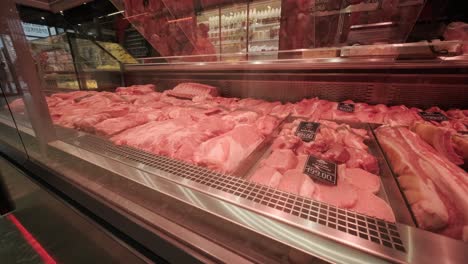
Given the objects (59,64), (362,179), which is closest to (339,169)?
(362,179)

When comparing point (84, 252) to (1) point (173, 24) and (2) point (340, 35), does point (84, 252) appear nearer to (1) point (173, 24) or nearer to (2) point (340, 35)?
(1) point (173, 24)

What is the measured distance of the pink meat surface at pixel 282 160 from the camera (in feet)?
3.98

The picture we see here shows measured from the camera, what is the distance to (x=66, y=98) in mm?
3240

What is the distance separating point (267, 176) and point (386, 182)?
68cm

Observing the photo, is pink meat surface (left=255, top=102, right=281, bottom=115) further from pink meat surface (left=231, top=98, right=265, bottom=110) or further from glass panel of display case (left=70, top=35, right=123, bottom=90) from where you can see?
glass panel of display case (left=70, top=35, right=123, bottom=90)

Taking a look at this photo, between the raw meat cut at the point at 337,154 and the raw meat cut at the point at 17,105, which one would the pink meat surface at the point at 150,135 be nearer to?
the raw meat cut at the point at 17,105

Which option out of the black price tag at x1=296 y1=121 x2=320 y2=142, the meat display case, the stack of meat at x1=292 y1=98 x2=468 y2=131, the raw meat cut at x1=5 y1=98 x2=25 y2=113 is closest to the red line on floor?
the meat display case

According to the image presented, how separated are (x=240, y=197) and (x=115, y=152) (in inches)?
35.9

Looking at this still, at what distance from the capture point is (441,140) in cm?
129

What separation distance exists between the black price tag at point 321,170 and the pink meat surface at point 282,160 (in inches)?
4.9

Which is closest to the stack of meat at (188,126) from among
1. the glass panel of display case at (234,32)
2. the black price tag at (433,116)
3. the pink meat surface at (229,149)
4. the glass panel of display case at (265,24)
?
the pink meat surface at (229,149)

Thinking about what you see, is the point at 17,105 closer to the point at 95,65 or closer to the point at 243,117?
the point at 243,117

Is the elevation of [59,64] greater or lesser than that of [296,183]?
greater

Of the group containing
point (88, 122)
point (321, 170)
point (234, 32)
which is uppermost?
point (234, 32)
